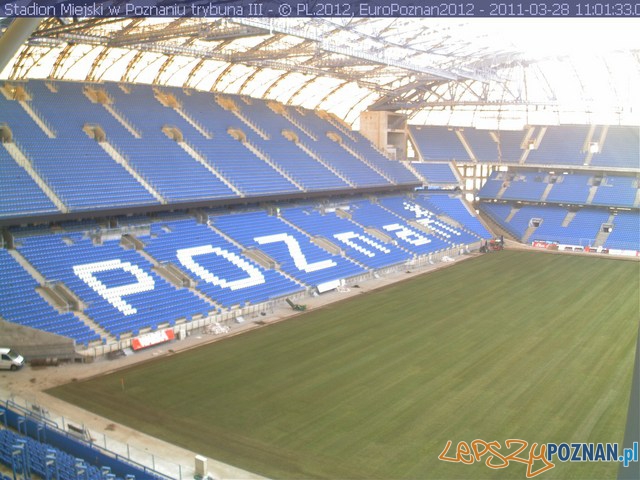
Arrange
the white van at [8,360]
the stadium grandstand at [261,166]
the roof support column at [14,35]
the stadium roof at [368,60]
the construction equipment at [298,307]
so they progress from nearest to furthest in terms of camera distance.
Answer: the roof support column at [14,35] < the white van at [8,360] < the stadium grandstand at [261,166] < the stadium roof at [368,60] < the construction equipment at [298,307]

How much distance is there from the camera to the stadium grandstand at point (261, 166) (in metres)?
20.8

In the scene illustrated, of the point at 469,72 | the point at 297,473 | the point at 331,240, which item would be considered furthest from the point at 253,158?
the point at 297,473

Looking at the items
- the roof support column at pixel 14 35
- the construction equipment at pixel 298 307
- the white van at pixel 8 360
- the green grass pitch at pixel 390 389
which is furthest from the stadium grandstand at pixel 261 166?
the green grass pitch at pixel 390 389

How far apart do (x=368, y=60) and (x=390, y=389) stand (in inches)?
679

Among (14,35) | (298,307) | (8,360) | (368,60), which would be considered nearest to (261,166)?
(368,60)

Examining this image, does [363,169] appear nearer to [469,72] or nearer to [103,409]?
[469,72]

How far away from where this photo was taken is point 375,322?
22844 mm

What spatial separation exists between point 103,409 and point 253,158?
21682mm

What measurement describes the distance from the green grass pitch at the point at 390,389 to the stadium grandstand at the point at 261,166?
92.5 inches

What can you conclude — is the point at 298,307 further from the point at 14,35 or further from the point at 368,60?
the point at 14,35

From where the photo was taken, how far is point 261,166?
34062 millimetres

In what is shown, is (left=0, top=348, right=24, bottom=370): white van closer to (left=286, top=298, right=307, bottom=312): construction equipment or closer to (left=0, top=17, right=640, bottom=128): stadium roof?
(left=286, top=298, right=307, bottom=312): construction equipment

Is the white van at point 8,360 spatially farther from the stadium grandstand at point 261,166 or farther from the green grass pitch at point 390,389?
the green grass pitch at point 390,389

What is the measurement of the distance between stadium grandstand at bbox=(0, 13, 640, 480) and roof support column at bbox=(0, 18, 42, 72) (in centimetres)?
1
